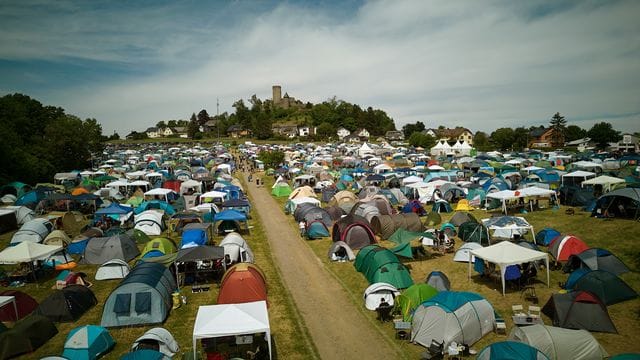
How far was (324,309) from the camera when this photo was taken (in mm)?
14102

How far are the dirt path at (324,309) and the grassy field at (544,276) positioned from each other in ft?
1.26

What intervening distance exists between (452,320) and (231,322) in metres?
6.07

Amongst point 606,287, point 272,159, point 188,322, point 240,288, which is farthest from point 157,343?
point 272,159

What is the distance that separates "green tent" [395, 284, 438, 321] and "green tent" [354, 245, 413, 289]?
174 centimetres

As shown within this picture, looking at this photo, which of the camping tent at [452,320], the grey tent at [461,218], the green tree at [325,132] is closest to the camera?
the camping tent at [452,320]

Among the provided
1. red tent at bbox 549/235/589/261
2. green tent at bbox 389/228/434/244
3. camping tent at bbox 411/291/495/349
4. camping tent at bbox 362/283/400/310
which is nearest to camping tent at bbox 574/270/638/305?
red tent at bbox 549/235/589/261

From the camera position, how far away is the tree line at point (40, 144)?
4288cm

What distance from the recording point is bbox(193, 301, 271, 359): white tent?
9951 millimetres

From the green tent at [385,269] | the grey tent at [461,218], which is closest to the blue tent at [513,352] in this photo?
the green tent at [385,269]

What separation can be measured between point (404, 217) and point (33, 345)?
1748 cm

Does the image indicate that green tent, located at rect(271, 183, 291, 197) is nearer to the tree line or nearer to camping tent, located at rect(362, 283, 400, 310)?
camping tent, located at rect(362, 283, 400, 310)

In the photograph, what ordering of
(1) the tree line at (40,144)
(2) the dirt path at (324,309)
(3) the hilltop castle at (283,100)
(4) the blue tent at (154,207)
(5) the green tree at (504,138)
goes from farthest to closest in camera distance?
(3) the hilltop castle at (283,100) < (5) the green tree at (504,138) < (1) the tree line at (40,144) < (4) the blue tent at (154,207) < (2) the dirt path at (324,309)

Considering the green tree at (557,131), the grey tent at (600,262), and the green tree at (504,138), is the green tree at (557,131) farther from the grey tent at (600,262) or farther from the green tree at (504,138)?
the grey tent at (600,262)

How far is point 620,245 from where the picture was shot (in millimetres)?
18344
